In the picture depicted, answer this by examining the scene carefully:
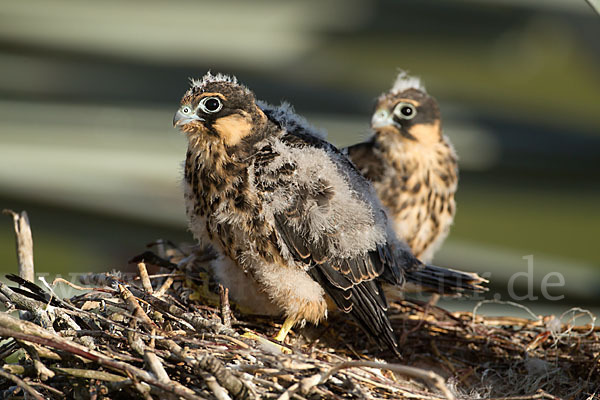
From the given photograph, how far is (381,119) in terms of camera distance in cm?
299

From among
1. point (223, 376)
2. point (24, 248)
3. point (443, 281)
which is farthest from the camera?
point (443, 281)

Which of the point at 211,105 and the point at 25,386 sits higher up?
the point at 211,105

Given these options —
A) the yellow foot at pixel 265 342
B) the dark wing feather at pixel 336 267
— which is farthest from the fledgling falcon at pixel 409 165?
the yellow foot at pixel 265 342

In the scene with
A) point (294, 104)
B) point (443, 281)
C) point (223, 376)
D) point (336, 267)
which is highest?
point (294, 104)

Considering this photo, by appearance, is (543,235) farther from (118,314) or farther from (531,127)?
(118,314)

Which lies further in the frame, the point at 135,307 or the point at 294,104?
the point at 294,104

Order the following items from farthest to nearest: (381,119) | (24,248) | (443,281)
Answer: (381,119) → (443,281) → (24,248)

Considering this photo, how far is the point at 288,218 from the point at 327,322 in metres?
0.57

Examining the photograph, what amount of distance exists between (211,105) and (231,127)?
84 mm

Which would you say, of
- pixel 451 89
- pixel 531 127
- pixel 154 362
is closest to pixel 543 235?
pixel 531 127

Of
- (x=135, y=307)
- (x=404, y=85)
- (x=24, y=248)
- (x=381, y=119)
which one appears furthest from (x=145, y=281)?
(x=404, y=85)

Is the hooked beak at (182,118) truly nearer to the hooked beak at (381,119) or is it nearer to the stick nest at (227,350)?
the stick nest at (227,350)

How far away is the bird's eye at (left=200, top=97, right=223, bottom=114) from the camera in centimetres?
209

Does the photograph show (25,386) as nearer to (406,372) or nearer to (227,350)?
(227,350)
